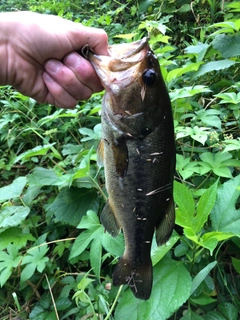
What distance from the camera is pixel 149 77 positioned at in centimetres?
140

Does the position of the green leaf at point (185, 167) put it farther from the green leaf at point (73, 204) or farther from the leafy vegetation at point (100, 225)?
the green leaf at point (73, 204)

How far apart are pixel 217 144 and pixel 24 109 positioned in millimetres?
2288

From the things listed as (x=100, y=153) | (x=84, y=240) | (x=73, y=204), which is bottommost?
(x=73, y=204)

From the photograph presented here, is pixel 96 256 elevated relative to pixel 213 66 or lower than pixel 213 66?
lower

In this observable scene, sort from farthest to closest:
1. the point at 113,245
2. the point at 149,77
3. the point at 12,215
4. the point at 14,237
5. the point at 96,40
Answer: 1. the point at 12,215
2. the point at 14,237
3. the point at 113,245
4. the point at 96,40
5. the point at 149,77

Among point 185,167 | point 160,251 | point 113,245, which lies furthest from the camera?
point 185,167

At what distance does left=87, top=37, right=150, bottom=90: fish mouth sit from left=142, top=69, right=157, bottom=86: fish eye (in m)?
0.04

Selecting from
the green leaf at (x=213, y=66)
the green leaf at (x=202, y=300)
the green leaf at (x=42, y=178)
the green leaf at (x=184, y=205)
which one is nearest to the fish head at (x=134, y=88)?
the green leaf at (x=184, y=205)

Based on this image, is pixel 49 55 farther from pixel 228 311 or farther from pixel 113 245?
pixel 228 311

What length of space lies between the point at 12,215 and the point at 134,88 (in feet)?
4.77

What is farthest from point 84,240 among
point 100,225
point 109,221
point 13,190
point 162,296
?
point 13,190

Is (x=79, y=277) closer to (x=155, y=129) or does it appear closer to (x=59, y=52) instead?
(x=155, y=129)

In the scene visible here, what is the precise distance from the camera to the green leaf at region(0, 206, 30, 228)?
2277 millimetres

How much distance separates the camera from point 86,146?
9.14 ft
